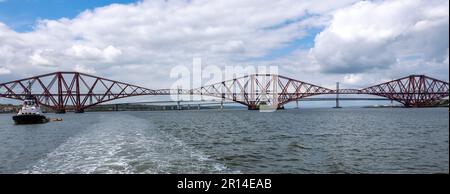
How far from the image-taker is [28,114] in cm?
6138

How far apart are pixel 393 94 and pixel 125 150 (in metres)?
191

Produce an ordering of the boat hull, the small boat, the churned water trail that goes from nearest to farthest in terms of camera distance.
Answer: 1. the churned water trail
2. the boat hull
3. the small boat

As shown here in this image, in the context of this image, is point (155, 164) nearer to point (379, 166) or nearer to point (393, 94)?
point (379, 166)

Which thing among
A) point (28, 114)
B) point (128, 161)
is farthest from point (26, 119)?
point (128, 161)

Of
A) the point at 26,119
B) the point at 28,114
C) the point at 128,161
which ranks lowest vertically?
the point at 128,161

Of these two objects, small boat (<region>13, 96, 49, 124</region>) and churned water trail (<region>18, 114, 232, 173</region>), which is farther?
small boat (<region>13, 96, 49, 124</region>)

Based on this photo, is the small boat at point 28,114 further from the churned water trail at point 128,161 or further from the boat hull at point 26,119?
the churned water trail at point 128,161

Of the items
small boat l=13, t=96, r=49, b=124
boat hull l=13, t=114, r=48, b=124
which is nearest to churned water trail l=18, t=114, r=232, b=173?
boat hull l=13, t=114, r=48, b=124

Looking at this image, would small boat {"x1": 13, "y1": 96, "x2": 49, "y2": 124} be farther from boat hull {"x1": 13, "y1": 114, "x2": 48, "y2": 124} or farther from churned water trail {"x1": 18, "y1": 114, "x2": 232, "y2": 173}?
churned water trail {"x1": 18, "y1": 114, "x2": 232, "y2": 173}

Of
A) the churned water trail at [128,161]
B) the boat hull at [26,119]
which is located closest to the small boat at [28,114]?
the boat hull at [26,119]

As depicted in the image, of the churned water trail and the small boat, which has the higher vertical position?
the small boat

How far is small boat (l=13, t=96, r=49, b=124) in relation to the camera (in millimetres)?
60594

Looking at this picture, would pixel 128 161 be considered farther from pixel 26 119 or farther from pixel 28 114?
pixel 28 114
